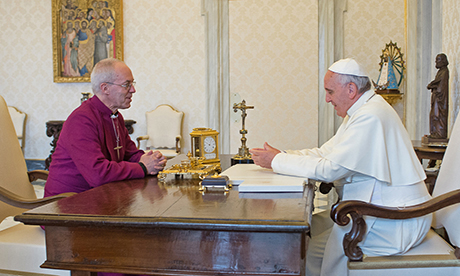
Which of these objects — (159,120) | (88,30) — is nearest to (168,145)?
(159,120)

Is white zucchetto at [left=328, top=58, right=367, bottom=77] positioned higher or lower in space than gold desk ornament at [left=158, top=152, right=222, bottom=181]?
higher

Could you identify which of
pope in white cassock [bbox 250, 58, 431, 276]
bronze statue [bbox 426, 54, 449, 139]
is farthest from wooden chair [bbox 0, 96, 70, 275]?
bronze statue [bbox 426, 54, 449, 139]

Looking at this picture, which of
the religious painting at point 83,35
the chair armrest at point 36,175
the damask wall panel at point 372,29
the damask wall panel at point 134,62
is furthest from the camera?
the religious painting at point 83,35

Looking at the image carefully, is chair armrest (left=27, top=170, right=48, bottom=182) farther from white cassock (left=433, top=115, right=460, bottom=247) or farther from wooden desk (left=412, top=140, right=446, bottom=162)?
wooden desk (left=412, top=140, right=446, bottom=162)

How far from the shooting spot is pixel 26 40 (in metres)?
8.16

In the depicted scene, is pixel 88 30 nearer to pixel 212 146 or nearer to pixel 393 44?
pixel 393 44

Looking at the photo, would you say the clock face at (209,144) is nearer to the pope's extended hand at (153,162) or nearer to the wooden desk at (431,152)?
the pope's extended hand at (153,162)

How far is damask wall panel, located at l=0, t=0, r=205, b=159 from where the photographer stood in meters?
7.57

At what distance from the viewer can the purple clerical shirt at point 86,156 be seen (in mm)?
2385

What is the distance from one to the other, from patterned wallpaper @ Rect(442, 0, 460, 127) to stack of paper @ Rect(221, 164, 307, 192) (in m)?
2.71

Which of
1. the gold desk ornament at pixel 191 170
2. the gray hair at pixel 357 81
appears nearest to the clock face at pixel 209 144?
the gold desk ornament at pixel 191 170

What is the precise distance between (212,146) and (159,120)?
485 centimetres

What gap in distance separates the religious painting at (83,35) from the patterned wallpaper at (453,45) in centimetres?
→ 548

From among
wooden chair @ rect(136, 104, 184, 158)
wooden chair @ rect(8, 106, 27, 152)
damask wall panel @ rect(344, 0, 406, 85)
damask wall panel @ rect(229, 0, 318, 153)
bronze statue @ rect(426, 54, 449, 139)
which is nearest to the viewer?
bronze statue @ rect(426, 54, 449, 139)
